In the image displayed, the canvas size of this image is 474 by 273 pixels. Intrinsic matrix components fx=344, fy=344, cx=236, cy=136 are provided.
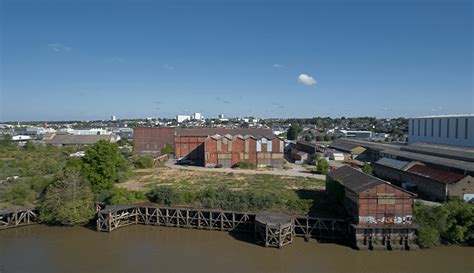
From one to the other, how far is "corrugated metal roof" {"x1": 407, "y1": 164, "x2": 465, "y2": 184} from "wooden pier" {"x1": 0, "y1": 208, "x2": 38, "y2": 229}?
2625cm

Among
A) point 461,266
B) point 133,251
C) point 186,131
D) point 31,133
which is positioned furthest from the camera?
point 31,133

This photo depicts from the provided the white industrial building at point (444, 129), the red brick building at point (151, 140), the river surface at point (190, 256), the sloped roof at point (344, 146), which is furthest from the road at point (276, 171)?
the white industrial building at point (444, 129)

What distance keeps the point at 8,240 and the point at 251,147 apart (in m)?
24.8

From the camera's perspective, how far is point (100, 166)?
2511 cm

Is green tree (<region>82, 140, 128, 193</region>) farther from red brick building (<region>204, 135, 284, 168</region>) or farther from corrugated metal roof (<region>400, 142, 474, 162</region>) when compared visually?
corrugated metal roof (<region>400, 142, 474, 162</region>)

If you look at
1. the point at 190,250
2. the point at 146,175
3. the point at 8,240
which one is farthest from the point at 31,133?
the point at 190,250

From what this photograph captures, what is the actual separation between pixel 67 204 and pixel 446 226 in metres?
20.9

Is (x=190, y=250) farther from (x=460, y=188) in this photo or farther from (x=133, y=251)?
(x=460, y=188)

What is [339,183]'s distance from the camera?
72.1 ft

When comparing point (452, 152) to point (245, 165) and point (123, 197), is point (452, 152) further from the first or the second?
point (123, 197)

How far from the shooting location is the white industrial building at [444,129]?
40031 millimetres

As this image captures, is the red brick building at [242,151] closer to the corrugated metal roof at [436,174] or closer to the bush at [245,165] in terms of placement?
the bush at [245,165]

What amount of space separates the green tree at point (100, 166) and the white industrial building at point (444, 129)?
1509 inches

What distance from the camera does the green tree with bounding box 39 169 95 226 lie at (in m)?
20.1
